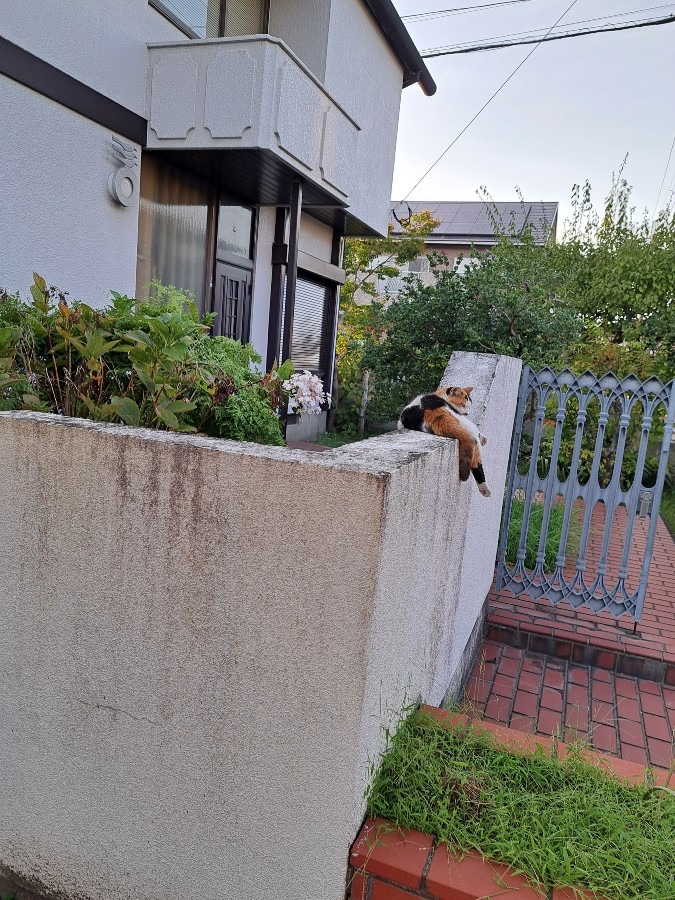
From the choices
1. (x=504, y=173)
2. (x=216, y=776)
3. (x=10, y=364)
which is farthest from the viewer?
(x=504, y=173)

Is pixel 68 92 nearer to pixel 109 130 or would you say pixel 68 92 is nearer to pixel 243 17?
pixel 109 130

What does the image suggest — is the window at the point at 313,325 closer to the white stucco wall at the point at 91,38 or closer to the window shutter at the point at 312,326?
the window shutter at the point at 312,326

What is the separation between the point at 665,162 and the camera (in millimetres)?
15250

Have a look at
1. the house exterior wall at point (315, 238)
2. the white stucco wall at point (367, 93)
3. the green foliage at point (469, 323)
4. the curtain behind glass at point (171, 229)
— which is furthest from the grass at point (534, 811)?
the house exterior wall at point (315, 238)

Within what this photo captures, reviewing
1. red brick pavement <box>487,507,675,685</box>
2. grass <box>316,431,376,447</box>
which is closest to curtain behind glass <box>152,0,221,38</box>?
grass <box>316,431,376,447</box>

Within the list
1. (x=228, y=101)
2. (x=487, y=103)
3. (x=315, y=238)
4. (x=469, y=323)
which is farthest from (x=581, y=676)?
(x=487, y=103)

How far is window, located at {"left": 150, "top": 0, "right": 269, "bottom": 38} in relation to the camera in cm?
681

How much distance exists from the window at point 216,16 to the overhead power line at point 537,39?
516 centimetres

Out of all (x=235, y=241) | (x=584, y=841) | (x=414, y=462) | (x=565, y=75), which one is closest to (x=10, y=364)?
(x=414, y=462)

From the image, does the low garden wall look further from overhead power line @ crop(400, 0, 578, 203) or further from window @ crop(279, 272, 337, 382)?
overhead power line @ crop(400, 0, 578, 203)

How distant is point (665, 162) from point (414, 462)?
17.0 m

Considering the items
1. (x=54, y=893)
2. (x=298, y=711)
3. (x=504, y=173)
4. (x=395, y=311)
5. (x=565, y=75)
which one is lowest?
(x=54, y=893)

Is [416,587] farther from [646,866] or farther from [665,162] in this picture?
[665,162]

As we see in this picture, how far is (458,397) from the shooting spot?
3045 mm
